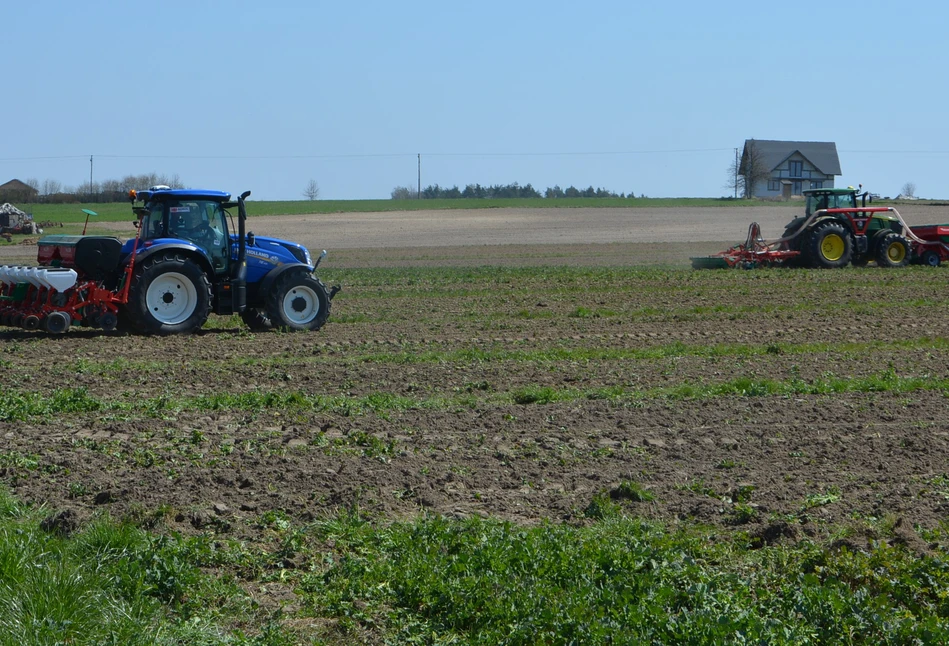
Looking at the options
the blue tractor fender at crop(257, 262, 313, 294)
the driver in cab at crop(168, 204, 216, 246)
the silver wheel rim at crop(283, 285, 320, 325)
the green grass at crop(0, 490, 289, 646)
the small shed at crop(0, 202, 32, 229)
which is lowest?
the green grass at crop(0, 490, 289, 646)

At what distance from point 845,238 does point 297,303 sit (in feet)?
48.4

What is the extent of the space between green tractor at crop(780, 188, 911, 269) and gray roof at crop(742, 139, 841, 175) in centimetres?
6560

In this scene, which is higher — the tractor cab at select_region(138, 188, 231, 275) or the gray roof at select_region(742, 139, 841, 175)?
the gray roof at select_region(742, 139, 841, 175)

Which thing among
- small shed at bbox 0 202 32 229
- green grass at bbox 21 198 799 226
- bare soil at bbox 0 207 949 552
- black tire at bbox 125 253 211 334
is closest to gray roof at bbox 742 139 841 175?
green grass at bbox 21 198 799 226

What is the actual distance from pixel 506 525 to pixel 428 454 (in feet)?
6.24

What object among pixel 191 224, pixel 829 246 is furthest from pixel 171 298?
pixel 829 246

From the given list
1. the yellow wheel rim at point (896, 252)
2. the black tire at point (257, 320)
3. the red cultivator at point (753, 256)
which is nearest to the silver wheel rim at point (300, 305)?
the black tire at point (257, 320)

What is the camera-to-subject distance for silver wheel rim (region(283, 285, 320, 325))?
570 inches

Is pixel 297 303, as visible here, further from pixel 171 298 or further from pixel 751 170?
pixel 751 170

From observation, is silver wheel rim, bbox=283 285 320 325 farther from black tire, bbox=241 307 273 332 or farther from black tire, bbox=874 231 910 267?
black tire, bbox=874 231 910 267

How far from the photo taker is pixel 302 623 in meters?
4.69

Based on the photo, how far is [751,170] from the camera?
81688 mm

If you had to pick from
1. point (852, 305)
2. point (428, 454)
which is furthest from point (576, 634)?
point (852, 305)

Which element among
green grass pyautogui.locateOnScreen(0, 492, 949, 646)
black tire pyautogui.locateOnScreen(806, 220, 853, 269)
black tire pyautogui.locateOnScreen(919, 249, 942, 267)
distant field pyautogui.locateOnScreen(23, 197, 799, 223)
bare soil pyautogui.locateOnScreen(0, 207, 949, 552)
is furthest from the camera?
distant field pyautogui.locateOnScreen(23, 197, 799, 223)
